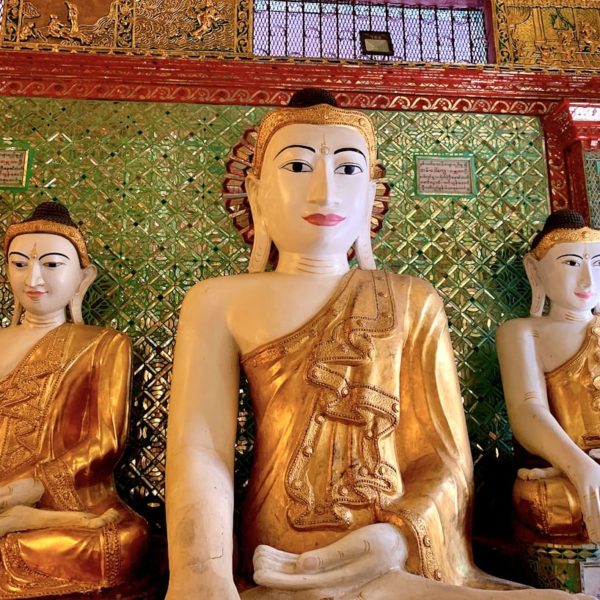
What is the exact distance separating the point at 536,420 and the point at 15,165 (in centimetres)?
267

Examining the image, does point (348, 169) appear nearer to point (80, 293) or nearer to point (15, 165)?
point (80, 293)

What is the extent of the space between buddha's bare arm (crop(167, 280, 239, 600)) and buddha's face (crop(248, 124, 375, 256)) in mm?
366

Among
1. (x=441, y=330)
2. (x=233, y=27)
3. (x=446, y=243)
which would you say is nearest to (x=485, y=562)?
(x=441, y=330)

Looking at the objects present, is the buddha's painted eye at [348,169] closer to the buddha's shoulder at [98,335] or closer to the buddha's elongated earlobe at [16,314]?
the buddha's shoulder at [98,335]

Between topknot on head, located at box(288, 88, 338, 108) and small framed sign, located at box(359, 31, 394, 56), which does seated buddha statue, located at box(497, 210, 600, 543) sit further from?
small framed sign, located at box(359, 31, 394, 56)

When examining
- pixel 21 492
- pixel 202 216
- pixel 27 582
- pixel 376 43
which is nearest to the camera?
pixel 27 582

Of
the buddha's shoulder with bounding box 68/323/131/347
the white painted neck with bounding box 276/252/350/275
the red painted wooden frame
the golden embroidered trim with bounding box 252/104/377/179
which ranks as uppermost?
the red painted wooden frame

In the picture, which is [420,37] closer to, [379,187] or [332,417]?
[379,187]

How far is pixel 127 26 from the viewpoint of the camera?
3643 mm

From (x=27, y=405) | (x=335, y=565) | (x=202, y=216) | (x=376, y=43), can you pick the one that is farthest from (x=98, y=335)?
(x=376, y=43)

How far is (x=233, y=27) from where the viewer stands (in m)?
3.68

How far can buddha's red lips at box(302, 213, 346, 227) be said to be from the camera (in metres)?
2.44

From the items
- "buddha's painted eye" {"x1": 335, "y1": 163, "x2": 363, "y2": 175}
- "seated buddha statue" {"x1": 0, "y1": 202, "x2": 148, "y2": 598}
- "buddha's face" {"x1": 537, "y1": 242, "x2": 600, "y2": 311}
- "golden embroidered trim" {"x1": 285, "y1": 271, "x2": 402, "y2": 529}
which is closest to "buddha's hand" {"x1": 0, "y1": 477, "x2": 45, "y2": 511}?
"seated buddha statue" {"x1": 0, "y1": 202, "x2": 148, "y2": 598}

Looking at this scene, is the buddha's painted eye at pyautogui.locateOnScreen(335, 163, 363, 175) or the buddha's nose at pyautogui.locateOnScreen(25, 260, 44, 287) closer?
the buddha's painted eye at pyautogui.locateOnScreen(335, 163, 363, 175)
